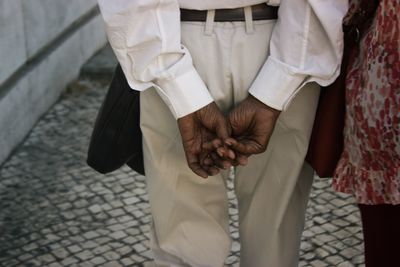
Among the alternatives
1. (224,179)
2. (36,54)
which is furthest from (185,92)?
(36,54)

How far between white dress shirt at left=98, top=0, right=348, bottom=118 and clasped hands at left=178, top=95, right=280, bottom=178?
0.03m

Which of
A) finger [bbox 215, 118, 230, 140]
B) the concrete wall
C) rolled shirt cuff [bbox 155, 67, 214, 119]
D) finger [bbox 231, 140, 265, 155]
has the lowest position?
the concrete wall

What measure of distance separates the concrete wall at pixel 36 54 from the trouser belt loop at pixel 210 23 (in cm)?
223

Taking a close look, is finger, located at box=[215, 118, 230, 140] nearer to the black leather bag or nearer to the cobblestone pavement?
the black leather bag

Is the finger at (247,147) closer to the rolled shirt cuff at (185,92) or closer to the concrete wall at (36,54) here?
the rolled shirt cuff at (185,92)

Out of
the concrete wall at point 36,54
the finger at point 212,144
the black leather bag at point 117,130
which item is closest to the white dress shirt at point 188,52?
the finger at point 212,144

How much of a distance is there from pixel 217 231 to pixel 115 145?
0.44 m

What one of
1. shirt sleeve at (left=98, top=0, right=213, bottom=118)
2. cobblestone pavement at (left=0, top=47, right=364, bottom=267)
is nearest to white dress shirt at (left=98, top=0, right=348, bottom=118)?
shirt sleeve at (left=98, top=0, right=213, bottom=118)

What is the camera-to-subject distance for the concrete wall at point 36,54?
4344 mm

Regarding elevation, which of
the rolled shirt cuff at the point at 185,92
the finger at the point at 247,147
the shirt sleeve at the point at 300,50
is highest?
the shirt sleeve at the point at 300,50

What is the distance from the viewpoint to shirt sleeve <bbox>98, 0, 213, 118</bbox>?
2.16 metres

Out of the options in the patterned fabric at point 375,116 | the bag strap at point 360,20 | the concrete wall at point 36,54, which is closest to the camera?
the patterned fabric at point 375,116

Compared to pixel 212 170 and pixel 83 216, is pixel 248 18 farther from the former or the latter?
pixel 83 216

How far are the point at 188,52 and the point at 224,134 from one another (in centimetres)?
26
